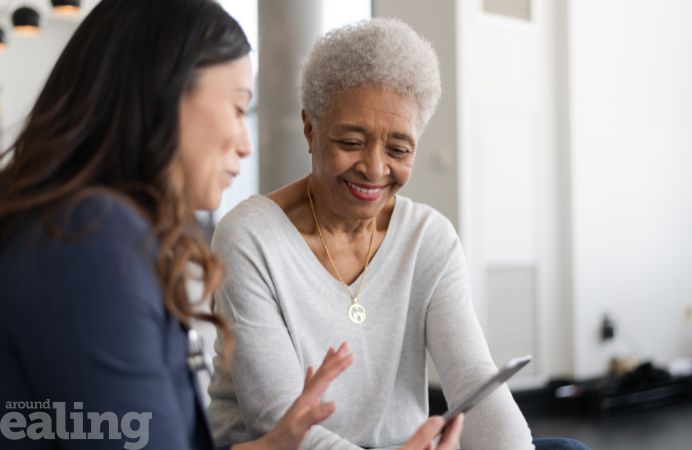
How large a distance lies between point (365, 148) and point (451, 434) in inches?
29.4

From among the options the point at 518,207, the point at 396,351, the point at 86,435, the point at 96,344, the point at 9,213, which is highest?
the point at 9,213

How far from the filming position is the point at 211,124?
809mm

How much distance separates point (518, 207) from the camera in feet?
12.9

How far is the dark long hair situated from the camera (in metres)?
0.71

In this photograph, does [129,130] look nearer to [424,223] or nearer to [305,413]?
[305,413]

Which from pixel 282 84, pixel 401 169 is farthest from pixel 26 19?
pixel 401 169

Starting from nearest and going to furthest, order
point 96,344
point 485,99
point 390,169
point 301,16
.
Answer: point 96,344 → point 390,169 → point 301,16 → point 485,99

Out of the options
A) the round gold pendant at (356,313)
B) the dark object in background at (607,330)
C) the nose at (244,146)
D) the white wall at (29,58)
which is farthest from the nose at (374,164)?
the white wall at (29,58)

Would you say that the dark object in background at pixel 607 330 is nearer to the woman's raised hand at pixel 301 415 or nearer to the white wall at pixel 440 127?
Answer: the white wall at pixel 440 127

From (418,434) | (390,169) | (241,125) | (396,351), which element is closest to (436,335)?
(396,351)

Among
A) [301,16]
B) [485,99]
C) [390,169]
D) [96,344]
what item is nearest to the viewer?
[96,344]

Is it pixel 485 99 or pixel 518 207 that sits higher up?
pixel 485 99

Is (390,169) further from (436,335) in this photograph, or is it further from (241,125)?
(241,125)

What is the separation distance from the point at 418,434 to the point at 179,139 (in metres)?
0.49
